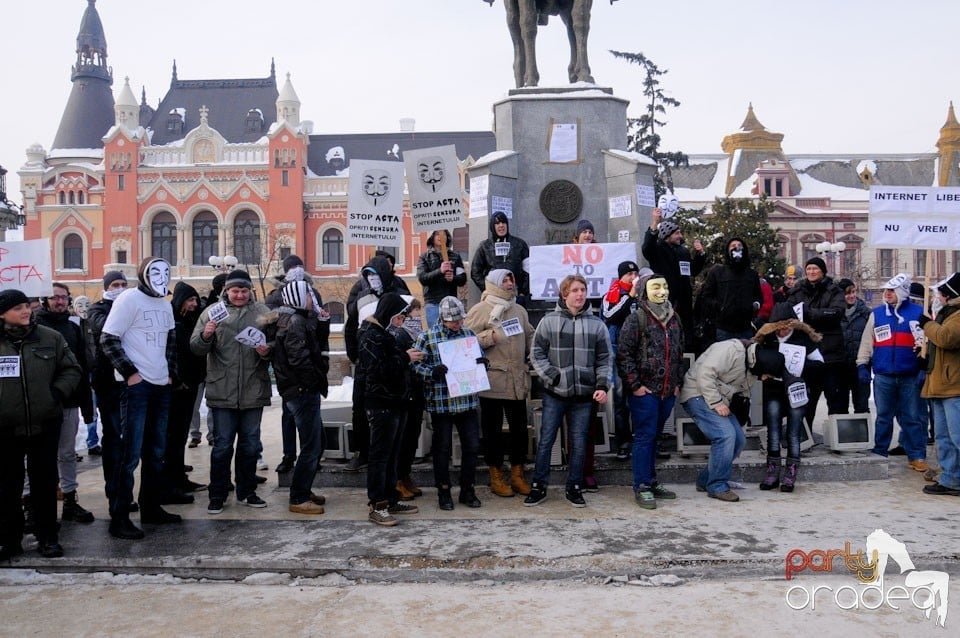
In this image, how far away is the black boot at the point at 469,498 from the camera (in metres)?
6.89

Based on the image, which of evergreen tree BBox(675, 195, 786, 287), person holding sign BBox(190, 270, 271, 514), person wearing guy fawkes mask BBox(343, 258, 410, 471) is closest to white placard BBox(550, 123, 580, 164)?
person wearing guy fawkes mask BBox(343, 258, 410, 471)

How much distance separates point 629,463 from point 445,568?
2919mm

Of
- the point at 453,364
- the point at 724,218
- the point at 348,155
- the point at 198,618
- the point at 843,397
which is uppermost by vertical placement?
the point at 348,155

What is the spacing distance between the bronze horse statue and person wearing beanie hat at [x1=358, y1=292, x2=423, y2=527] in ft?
17.2

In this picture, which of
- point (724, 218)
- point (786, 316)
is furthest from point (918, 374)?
point (724, 218)

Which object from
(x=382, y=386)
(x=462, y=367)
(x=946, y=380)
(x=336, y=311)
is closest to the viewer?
(x=382, y=386)

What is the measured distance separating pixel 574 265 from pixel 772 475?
2.87 meters

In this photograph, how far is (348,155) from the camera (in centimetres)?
6056

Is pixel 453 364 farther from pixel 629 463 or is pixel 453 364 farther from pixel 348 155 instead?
pixel 348 155

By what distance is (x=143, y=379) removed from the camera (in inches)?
245

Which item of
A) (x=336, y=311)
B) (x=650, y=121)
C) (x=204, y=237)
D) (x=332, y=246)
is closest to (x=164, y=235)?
(x=204, y=237)

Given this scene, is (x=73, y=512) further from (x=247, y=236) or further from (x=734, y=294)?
(x=247, y=236)

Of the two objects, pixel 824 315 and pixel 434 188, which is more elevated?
pixel 434 188

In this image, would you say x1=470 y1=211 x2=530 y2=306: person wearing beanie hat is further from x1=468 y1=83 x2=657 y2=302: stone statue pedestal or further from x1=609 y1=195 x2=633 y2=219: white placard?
x1=609 y1=195 x2=633 y2=219: white placard
